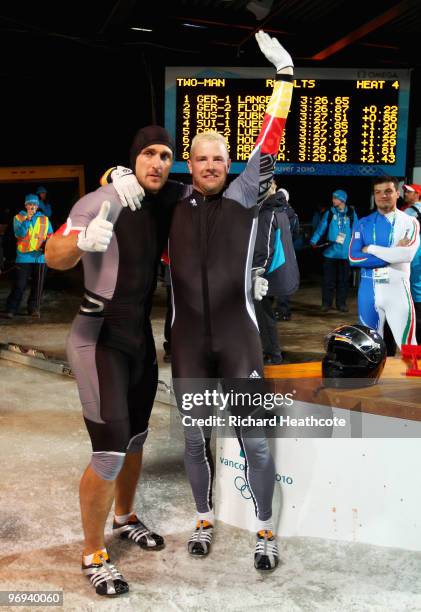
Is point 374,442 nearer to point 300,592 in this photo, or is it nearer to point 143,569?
point 300,592

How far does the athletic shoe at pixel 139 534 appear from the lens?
3341mm

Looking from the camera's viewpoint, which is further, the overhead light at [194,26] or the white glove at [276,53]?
the overhead light at [194,26]

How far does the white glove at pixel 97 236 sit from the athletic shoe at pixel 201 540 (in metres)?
1.39

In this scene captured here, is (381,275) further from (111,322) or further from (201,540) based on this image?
(111,322)

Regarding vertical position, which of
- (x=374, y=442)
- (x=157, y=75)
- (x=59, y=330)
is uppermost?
(x=157, y=75)

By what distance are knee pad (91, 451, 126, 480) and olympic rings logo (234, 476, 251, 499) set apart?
0.76 meters

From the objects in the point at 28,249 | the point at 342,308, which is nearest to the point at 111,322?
the point at 28,249

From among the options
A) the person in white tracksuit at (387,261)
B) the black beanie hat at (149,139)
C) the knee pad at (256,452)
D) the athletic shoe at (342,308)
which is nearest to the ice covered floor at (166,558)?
the knee pad at (256,452)

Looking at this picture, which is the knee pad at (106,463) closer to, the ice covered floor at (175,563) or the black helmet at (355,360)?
the ice covered floor at (175,563)

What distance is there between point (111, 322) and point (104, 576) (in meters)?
1.00

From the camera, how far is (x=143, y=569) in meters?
3.14

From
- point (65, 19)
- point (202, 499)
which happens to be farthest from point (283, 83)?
point (65, 19)

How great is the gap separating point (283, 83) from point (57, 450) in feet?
8.70

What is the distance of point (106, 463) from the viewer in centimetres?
299
